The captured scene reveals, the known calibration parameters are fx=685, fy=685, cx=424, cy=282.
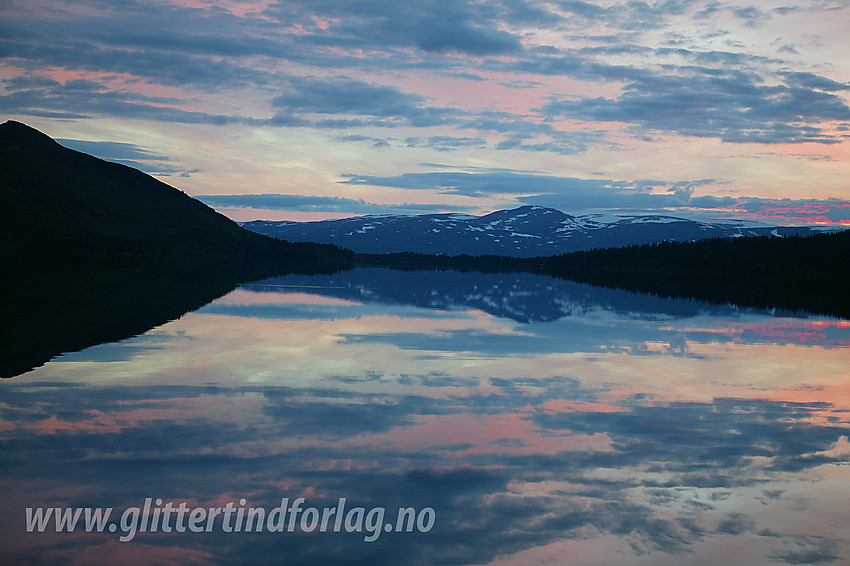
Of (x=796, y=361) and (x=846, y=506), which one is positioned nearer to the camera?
(x=846, y=506)

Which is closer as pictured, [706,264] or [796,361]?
[796,361]

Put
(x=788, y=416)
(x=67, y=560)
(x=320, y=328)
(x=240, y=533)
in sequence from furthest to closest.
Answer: (x=320, y=328) → (x=788, y=416) → (x=240, y=533) → (x=67, y=560)

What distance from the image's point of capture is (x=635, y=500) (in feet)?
30.6

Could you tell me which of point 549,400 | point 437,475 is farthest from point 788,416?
point 437,475

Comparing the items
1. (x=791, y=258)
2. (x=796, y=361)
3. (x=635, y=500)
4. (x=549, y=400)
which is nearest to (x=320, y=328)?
(x=549, y=400)

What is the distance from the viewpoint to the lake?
311 inches

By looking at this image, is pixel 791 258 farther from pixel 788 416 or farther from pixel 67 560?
pixel 67 560

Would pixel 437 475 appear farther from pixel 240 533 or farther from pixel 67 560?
pixel 67 560

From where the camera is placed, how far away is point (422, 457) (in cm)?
1075

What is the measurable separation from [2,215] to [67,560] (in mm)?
205687

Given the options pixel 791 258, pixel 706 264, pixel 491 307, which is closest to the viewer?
pixel 491 307

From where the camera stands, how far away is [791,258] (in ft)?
542

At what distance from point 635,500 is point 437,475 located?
9.04 ft

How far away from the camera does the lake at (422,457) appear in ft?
25.9
